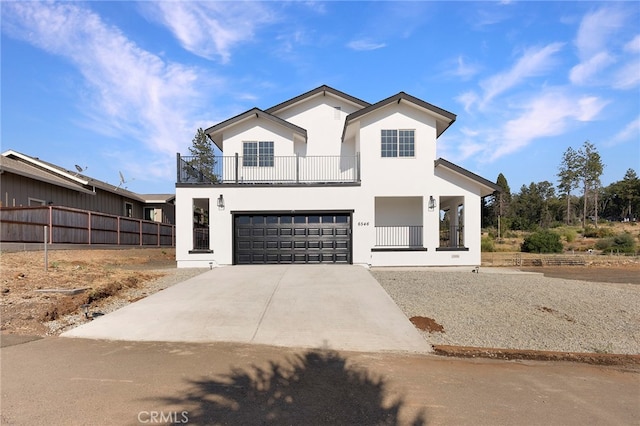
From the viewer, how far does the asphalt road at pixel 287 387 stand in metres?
4.10

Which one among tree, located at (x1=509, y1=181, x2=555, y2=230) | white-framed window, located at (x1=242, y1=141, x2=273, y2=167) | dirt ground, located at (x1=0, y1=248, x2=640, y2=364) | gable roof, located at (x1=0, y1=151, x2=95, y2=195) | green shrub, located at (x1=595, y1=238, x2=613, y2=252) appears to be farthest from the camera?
tree, located at (x1=509, y1=181, x2=555, y2=230)

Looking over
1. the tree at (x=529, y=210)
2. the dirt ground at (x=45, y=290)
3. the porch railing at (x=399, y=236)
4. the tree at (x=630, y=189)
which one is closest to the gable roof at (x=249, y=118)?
the porch railing at (x=399, y=236)

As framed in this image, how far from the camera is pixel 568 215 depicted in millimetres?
48375

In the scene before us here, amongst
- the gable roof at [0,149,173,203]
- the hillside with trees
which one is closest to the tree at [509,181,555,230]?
the hillside with trees

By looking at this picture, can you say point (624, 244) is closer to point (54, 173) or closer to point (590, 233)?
point (590, 233)

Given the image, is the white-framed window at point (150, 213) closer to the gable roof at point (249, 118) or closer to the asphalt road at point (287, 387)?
the gable roof at point (249, 118)

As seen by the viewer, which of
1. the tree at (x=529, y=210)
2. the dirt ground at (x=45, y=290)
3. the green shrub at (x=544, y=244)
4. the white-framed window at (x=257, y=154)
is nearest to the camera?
the dirt ground at (x=45, y=290)

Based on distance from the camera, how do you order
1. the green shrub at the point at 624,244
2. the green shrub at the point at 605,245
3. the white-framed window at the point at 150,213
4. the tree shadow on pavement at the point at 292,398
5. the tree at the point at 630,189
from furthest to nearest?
the tree at the point at 630,189
the white-framed window at the point at 150,213
the green shrub at the point at 605,245
the green shrub at the point at 624,244
the tree shadow on pavement at the point at 292,398

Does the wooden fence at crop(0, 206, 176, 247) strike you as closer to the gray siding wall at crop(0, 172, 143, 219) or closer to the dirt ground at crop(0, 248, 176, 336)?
the gray siding wall at crop(0, 172, 143, 219)

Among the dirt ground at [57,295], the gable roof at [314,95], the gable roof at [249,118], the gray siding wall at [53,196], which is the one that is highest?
the gable roof at [314,95]

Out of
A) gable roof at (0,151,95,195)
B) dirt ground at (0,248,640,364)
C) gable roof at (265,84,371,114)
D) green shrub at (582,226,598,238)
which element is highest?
gable roof at (265,84,371,114)

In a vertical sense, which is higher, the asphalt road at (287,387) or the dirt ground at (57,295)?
the dirt ground at (57,295)

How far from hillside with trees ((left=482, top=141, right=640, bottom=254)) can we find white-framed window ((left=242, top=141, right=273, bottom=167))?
1196 cm

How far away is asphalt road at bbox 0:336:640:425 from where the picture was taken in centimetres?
410
